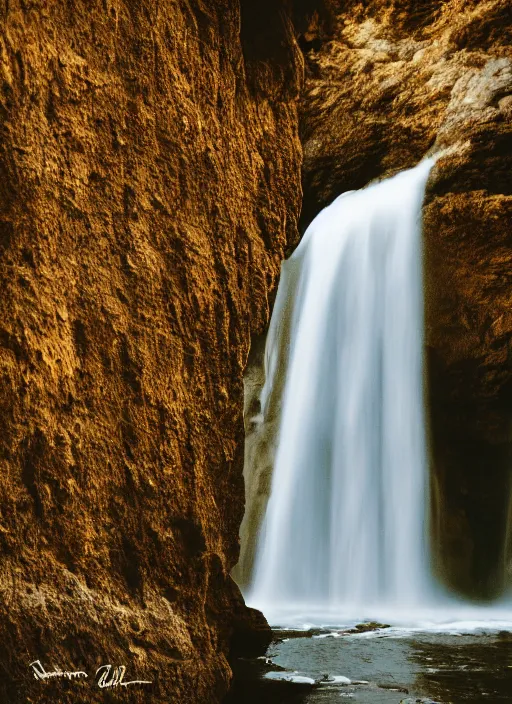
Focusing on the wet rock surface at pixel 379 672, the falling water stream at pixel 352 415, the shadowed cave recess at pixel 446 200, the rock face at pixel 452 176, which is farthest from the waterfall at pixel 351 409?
the wet rock surface at pixel 379 672

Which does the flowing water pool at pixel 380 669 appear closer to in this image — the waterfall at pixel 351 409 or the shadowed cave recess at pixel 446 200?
the waterfall at pixel 351 409

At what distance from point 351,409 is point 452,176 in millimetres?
3957

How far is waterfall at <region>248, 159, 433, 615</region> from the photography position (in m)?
10.7

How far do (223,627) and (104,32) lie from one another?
315cm

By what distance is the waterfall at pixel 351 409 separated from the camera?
10.7 metres

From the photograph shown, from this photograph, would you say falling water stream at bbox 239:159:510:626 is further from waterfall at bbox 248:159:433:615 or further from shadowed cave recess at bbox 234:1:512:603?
shadowed cave recess at bbox 234:1:512:603

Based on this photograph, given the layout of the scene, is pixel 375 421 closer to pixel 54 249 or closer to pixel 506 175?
pixel 506 175
